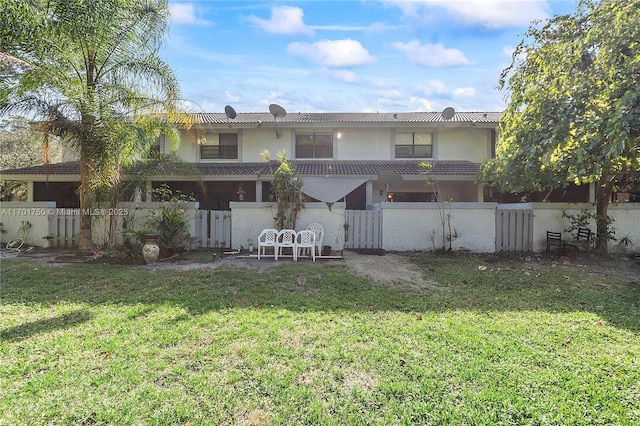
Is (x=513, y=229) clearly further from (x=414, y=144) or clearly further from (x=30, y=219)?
(x=30, y=219)

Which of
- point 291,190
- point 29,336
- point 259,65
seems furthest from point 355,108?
point 29,336

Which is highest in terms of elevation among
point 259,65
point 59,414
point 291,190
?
point 259,65

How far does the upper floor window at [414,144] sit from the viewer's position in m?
18.2

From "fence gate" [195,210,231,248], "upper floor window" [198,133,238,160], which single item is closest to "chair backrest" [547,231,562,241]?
"fence gate" [195,210,231,248]

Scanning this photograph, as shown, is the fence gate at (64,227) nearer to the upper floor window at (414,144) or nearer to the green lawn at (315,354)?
the green lawn at (315,354)

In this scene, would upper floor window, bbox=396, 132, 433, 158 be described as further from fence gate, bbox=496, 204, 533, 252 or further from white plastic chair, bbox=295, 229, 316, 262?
white plastic chair, bbox=295, 229, 316, 262

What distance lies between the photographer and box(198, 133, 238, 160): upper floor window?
1845 centimetres

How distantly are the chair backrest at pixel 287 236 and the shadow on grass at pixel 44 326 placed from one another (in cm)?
554

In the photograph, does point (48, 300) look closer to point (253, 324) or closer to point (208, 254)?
point (253, 324)

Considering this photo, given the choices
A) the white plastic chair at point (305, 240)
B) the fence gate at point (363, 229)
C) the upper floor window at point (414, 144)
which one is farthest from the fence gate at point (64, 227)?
the upper floor window at point (414, 144)

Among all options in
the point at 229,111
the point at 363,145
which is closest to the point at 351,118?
the point at 363,145

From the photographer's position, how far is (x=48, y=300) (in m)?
5.70

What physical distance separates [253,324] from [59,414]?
2303 mm

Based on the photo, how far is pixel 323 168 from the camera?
53.6 ft
